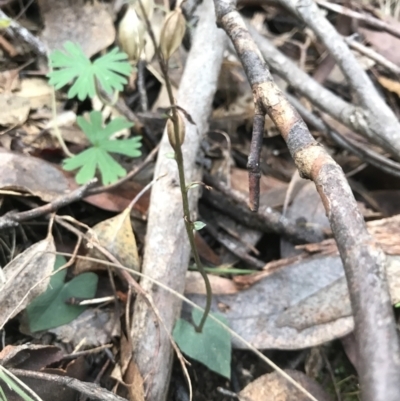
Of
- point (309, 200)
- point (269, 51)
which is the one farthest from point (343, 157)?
point (269, 51)

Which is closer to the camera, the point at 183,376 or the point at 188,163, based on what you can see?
Answer: the point at 183,376

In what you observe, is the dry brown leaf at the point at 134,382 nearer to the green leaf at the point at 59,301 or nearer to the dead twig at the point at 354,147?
the green leaf at the point at 59,301

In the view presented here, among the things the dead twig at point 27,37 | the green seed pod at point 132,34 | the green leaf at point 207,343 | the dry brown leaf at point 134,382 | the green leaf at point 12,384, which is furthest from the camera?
the dead twig at point 27,37

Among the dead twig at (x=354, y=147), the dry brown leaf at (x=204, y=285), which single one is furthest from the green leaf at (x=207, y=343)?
the dead twig at (x=354, y=147)

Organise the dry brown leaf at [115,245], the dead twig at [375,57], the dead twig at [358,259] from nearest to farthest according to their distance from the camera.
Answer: the dead twig at [358,259] → the dry brown leaf at [115,245] → the dead twig at [375,57]

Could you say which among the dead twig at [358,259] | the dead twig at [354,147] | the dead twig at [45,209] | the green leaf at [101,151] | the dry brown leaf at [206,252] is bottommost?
the dry brown leaf at [206,252]

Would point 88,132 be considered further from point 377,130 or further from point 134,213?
point 377,130

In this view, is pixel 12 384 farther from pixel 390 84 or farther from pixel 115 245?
pixel 390 84
